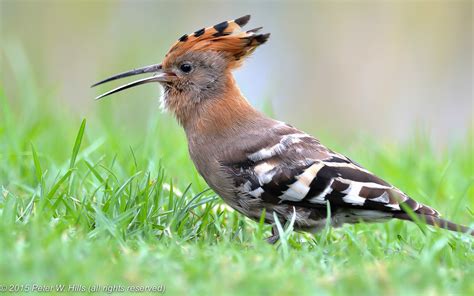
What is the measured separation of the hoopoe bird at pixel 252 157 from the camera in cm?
347

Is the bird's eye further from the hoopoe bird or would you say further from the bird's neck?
the bird's neck

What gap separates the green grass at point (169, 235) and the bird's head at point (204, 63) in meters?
0.38

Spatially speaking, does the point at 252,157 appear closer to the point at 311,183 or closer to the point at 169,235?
the point at 311,183

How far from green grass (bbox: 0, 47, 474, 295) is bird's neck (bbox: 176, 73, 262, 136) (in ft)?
0.98

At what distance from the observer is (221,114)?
150 inches

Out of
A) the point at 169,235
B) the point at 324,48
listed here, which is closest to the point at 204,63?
the point at 169,235

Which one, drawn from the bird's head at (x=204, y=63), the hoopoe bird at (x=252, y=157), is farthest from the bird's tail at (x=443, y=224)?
the bird's head at (x=204, y=63)

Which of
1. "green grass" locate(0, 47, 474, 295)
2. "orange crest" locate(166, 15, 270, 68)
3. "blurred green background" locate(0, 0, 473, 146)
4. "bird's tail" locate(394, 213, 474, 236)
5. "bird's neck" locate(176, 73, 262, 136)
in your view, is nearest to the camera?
"green grass" locate(0, 47, 474, 295)

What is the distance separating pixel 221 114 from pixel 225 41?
384mm

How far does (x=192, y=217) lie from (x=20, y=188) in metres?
0.88

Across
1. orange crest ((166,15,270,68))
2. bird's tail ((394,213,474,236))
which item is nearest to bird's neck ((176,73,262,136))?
orange crest ((166,15,270,68))

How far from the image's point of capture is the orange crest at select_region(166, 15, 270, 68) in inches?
155

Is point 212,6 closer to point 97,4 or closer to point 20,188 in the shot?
point 97,4

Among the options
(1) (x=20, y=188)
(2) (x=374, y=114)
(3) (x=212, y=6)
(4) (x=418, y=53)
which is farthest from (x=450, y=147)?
(3) (x=212, y=6)
